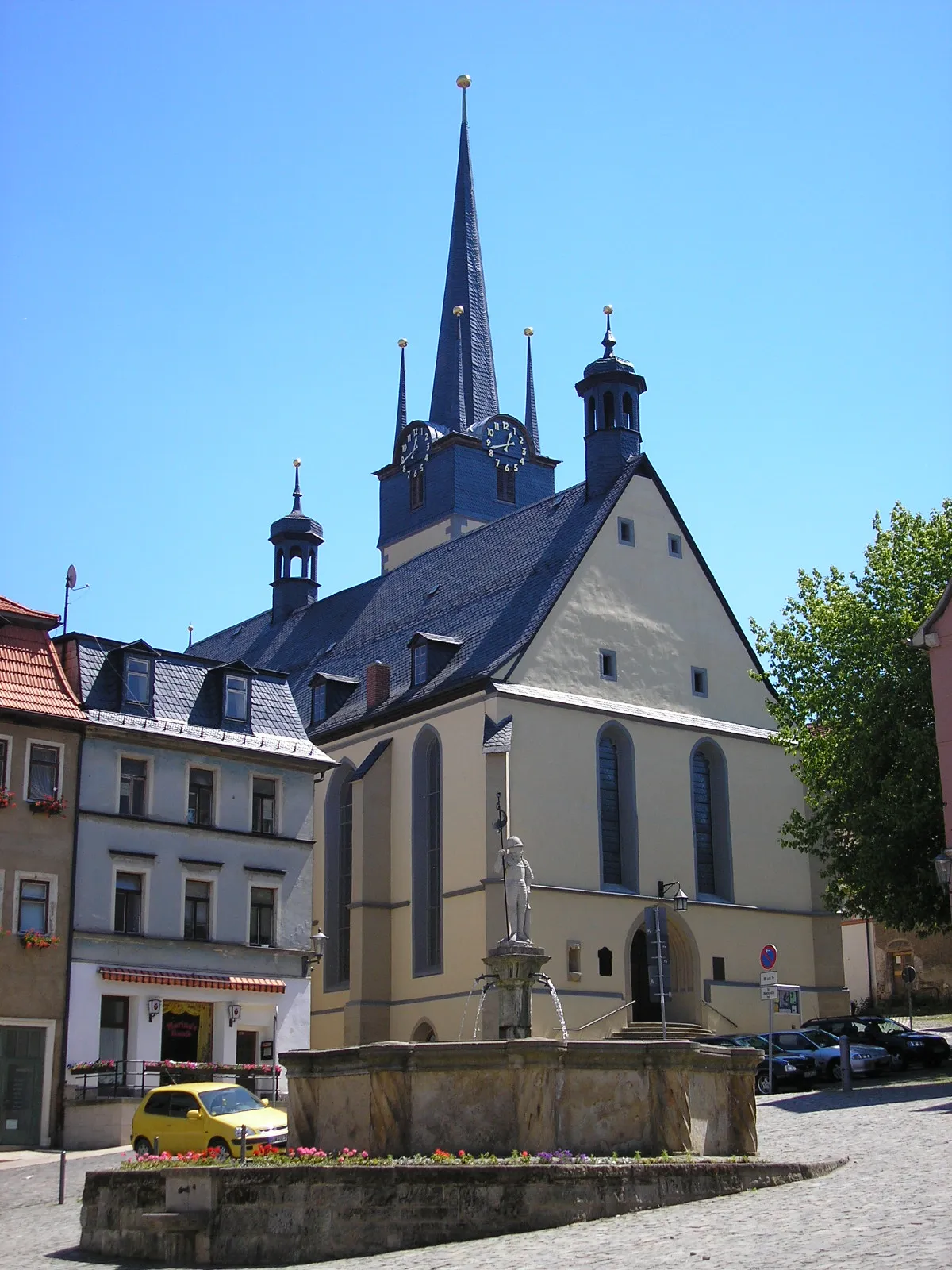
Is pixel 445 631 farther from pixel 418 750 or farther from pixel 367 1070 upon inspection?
pixel 367 1070

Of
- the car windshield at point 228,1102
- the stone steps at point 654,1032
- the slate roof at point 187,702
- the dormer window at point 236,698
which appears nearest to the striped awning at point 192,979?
the slate roof at point 187,702

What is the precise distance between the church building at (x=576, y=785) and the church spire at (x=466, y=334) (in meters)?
13.9

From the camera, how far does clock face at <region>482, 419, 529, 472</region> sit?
198 ft

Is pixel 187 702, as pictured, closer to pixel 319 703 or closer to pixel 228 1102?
pixel 319 703

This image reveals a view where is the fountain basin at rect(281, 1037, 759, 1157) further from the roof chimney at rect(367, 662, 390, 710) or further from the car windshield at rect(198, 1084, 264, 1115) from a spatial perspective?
the roof chimney at rect(367, 662, 390, 710)

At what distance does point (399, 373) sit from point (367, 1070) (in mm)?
52678

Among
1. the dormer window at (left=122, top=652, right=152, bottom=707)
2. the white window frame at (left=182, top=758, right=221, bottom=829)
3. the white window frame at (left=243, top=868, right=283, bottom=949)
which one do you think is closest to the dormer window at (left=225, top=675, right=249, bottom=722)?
the white window frame at (left=182, top=758, right=221, bottom=829)

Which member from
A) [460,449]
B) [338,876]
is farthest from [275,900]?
[460,449]

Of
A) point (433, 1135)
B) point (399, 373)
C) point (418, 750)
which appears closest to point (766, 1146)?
point (433, 1135)

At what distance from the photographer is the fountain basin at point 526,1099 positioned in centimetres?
1595

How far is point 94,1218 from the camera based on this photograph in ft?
53.9

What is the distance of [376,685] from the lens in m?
44.8

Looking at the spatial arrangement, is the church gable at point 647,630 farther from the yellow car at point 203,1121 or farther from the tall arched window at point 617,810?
the yellow car at point 203,1121

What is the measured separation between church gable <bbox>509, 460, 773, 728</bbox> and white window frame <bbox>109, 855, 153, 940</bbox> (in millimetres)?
10617
